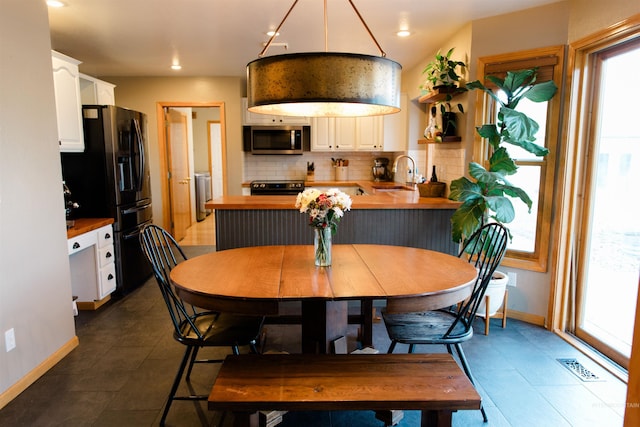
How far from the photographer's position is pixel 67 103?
10.8ft

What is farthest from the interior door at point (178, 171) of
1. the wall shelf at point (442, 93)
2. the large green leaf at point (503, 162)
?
the large green leaf at point (503, 162)

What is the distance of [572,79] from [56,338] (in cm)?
386

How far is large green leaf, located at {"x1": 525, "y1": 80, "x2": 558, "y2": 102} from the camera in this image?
2.82m

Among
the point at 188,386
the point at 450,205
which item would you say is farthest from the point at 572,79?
the point at 188,386

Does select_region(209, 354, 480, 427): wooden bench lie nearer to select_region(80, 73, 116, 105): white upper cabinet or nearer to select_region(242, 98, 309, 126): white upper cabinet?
select_region(80, 73, 116, 105): white upper cabinet

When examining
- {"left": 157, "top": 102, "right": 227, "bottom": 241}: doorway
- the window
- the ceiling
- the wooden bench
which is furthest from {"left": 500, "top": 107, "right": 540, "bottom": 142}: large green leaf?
{"left": 157, "top": 102, "right": 227, "bottom": 241}: doorway

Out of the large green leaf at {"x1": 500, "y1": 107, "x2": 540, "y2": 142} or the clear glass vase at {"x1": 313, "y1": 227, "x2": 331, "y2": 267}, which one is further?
the large green leaf at {"x1": 500, "y1": 107, "x2": 540, "y2": 142}

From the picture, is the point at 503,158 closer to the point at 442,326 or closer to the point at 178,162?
the point at 442,326

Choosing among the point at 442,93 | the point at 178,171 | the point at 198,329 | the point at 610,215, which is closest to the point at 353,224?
the point at 442,93

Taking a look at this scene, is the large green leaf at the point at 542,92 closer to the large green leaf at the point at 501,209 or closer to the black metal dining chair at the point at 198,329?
the large green leaf at the point at 501,209

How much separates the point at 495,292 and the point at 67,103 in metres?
3.66

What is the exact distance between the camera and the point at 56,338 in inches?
103

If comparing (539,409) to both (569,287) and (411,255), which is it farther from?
(569,287)

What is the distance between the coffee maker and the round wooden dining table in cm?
363
